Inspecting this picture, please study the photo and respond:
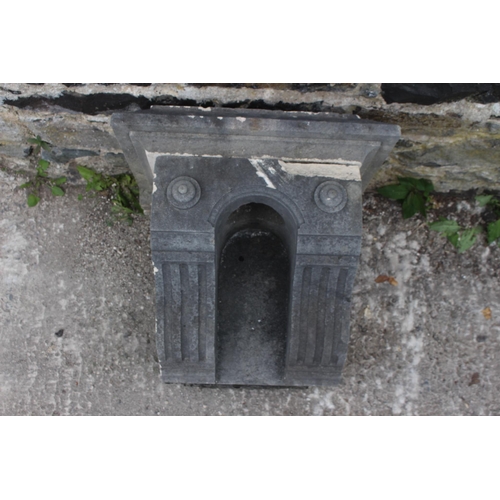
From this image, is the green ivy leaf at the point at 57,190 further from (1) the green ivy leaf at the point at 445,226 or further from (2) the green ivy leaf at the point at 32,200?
(1) the green ivy leaf at the point at 445,226

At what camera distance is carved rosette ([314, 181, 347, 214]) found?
2012 mm

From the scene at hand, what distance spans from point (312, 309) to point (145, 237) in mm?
1074

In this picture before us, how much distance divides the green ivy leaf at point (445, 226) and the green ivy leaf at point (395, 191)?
0.24 metres

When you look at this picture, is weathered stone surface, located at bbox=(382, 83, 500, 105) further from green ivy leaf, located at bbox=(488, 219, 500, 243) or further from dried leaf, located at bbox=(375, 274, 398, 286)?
dried leaf, located at bbox=(375, 274, 398, 286)

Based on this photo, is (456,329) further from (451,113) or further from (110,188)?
(110,188)

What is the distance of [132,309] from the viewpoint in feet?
8.78

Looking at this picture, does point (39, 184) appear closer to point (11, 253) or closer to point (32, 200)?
point (32, 200)

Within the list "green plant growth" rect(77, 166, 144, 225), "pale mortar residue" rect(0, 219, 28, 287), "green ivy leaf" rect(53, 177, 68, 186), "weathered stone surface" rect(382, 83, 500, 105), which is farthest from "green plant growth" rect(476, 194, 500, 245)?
"pale mortar residue" rect(0, 219, 28, 287)

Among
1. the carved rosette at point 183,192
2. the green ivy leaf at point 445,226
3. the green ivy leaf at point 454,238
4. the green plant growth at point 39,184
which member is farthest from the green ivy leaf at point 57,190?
the green ivy leaf at point 454,238

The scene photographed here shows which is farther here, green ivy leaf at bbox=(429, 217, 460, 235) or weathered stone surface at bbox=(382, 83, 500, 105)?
green ivy leaf at bbox=(429, 217, 460, 235)

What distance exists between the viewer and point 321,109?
6.86 ft

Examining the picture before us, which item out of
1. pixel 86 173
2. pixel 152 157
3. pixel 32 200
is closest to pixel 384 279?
pixel 152 157

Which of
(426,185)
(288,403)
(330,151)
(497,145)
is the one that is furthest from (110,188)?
(497,145)

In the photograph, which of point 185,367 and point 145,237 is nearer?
point 185,367
